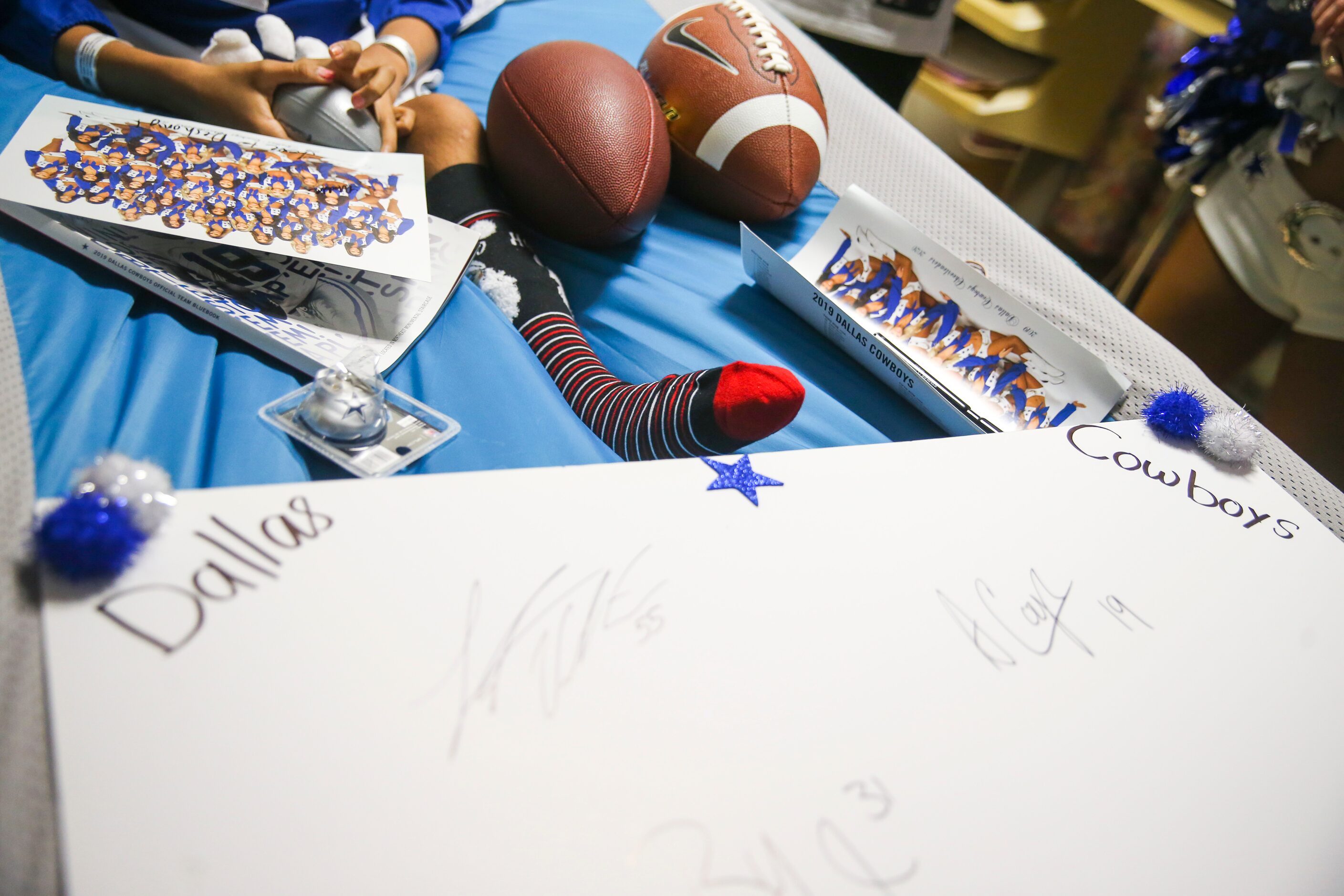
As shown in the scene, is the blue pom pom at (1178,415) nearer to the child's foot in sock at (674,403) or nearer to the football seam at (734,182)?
the child's foot in sock at (674,403)

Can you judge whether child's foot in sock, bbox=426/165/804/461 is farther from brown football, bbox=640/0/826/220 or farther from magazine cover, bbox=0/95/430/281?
brown football, bbox=640/0/826/220

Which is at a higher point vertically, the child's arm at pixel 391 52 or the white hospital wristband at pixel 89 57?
the child's arm at pixel 391 52

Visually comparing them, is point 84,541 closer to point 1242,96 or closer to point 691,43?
point 691,43

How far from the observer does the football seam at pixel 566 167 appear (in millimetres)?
907

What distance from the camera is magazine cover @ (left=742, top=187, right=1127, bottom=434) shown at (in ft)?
2.62

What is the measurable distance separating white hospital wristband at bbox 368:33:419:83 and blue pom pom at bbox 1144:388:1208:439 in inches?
41.7

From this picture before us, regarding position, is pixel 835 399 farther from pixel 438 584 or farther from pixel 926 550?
pixel 438 584

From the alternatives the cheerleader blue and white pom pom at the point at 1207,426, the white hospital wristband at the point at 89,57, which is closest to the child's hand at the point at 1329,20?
the cheerleader blue and white pom pom at the point at 1207,426

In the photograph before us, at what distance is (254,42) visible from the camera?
1.10 metres

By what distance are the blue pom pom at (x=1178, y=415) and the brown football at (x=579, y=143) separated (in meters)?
0.60

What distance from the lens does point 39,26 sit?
3.13 ft
